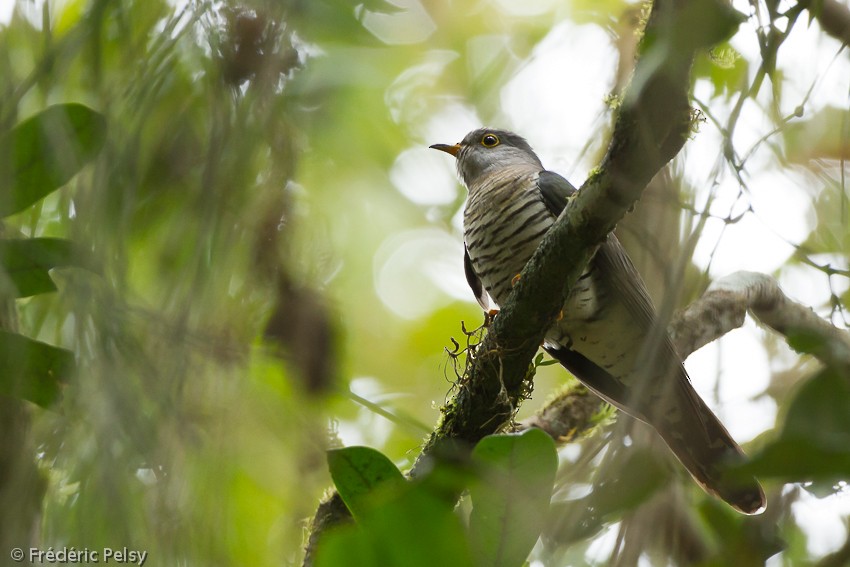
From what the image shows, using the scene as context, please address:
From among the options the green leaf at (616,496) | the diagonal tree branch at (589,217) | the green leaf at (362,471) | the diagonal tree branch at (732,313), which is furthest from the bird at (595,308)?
the green leaf at (616,496)

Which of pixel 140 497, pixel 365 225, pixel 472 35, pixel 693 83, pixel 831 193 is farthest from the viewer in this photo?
pixel 365 225

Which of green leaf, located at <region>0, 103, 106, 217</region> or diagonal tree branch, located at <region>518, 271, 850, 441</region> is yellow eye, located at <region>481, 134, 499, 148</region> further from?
green leaf, located at <region>0, 103, 106, 217</region>

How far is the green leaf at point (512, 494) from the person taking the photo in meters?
1.33

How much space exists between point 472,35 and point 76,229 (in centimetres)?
401

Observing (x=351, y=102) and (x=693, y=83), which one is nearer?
(x=693, y=83)

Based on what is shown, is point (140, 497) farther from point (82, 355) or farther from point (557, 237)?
point (557, 237)

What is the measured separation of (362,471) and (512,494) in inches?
15.3

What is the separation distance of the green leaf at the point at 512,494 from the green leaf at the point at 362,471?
0.90 feet

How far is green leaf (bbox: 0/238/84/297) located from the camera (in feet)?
5.17

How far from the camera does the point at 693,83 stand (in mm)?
1610

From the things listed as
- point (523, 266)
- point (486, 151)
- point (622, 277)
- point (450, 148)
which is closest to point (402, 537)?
point (622, 277)

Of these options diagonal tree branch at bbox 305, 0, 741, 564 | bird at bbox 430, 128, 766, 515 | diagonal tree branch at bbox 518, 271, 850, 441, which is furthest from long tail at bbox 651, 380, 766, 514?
diagonal tree branch at bbox 305, 0, 741, 564

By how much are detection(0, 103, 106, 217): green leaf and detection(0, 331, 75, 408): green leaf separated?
11.1 inches

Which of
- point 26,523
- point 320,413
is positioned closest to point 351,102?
point 320,413
